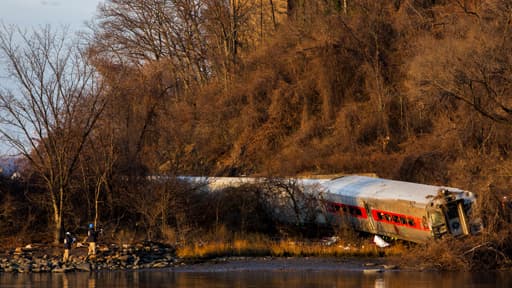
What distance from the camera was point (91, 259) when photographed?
115 ft

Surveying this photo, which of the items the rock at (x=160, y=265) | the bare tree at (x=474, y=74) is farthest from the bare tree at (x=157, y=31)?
the rock at (x=160, y=265)

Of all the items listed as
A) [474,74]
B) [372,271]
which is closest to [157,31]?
[474,74]

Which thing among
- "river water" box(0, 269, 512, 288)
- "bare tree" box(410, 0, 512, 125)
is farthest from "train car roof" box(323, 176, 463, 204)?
"bare tree" box(410, 0, 512, 125)

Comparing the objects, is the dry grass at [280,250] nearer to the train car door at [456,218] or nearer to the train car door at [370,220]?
the train car door at [370,220]

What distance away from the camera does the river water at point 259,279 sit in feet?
87.5

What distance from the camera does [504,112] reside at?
148ft

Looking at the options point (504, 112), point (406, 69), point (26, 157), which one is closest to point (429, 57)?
point (504, 112)

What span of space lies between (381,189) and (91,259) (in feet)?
41.3

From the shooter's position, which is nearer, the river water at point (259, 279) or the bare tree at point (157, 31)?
the river water at point (259, 279)

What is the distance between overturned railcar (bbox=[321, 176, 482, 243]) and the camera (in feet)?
111

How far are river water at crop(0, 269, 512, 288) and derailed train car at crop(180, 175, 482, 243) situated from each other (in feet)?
12.7

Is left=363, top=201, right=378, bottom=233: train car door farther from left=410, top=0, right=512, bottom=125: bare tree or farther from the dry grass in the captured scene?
left=410, top=0, right=512, bottom=125: bare tree

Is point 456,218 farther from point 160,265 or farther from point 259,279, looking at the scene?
point 160,265

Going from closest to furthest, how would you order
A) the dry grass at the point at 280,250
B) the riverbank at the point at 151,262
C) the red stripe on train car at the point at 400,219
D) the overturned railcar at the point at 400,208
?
1. the riverbank at the point at 151,262
2. the overturned railcar at the point at 400,208
3. the red stripe on train car at the point at 400,219
4. the dry grass at the point at 280,250
